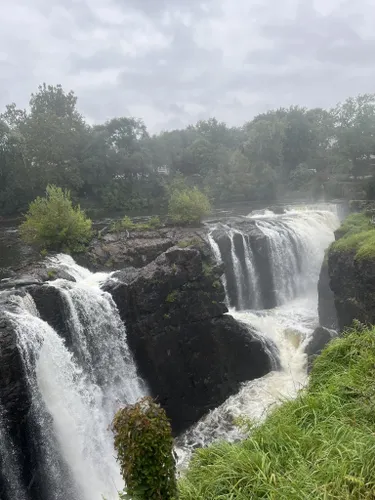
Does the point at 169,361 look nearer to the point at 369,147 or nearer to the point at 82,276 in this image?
the point at 82,276

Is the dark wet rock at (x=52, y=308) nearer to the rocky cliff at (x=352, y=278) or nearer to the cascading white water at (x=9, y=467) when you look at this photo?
the cascading white water at (x=9, y=467)

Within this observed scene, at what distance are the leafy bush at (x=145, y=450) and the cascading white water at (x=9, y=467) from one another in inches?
286

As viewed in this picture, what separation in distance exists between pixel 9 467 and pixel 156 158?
36.8 meters

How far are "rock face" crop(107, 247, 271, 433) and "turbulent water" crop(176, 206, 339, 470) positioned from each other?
69 centimetres

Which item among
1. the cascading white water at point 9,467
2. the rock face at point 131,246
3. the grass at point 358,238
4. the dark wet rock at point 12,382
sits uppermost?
the rock face at point 131,246

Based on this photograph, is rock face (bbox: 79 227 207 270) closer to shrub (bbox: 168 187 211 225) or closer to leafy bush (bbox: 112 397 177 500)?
shrub (bbox: 168 187 211 225)

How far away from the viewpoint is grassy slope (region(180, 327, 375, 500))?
383 centimetres

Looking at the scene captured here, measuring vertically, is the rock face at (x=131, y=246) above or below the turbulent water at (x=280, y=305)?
above

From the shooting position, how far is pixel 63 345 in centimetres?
1147

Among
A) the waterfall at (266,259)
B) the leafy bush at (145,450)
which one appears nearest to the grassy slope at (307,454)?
the leafy bush at (145,450)

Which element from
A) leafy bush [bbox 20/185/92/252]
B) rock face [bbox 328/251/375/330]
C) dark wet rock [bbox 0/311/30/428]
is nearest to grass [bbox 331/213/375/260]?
rock face [bbox 328/251/375/330]

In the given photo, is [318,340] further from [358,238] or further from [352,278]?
[358,238]

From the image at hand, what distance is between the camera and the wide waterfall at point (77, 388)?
10086 mm

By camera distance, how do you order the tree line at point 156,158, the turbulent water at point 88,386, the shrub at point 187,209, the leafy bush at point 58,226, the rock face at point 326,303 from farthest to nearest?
the tree line at point 156,158, the shrub at point 187,209, the rock face at point 326,303, the leafy bush at point 58,226, the turbulent water at point 88,386
